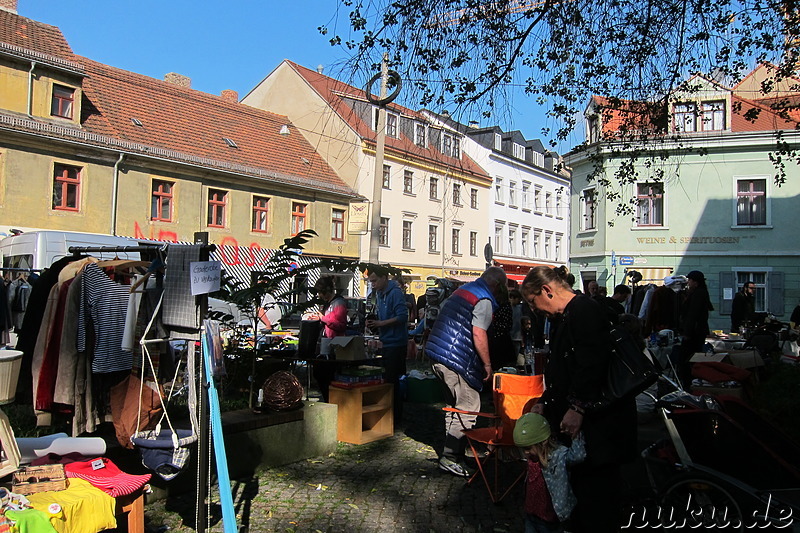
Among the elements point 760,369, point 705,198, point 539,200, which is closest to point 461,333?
point 760,369

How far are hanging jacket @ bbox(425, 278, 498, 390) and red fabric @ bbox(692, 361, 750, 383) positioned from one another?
220cm

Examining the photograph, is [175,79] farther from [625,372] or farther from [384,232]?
[625,372]

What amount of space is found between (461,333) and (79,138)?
19821 millimetres

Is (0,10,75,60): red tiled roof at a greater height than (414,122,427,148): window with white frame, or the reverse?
(0,10,75,60): red tiled roof

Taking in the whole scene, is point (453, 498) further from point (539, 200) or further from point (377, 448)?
point (539, 200)

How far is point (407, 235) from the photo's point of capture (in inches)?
1454

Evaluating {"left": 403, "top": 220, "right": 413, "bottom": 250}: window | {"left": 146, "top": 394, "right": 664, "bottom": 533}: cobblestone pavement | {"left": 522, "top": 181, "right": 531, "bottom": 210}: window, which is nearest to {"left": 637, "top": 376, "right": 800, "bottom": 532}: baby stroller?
{"left": 146, "top": 394, "right": 664, "bottom": 533}: cobblestone pavement

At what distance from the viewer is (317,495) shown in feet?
17.0

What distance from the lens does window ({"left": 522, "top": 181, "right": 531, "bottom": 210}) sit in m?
47.9

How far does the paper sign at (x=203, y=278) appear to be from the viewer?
370 cm

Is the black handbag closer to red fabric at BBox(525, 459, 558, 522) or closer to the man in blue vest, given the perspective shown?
red fabric at BBox(525, 459, 558, 522)

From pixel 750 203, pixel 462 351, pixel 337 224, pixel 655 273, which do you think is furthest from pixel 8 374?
pixel 337 224

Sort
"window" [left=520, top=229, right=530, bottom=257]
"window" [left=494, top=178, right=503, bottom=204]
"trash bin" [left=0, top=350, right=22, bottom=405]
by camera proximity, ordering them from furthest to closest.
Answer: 1. "window" [left=520, top=229, right=530, bottom=257]
2. "window" [left=494, top=178, right=503, bottom=204]
3. "trash bin" [left=0, top=350, right=22, bottom=405]

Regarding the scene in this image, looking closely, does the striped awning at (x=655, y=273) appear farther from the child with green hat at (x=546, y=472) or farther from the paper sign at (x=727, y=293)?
the child with green hat at (x=546, y=472)
